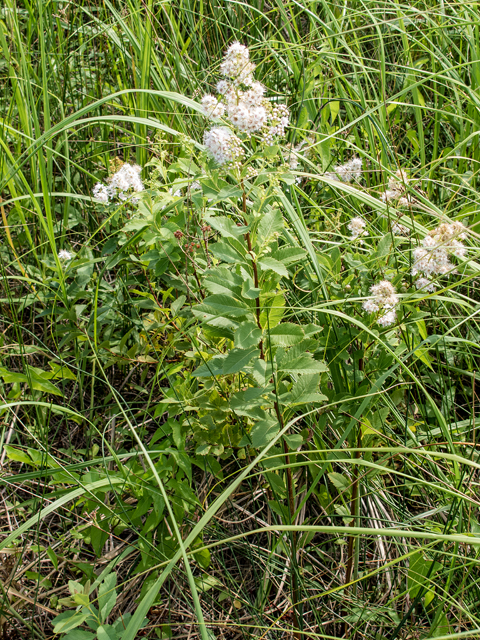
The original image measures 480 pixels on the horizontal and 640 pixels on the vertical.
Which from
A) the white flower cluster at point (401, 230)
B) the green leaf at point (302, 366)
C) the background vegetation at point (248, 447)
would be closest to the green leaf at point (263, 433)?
the background vegetation at point (248, 447)

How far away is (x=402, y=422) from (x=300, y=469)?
1.24ft

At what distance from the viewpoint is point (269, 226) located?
120 centimetres

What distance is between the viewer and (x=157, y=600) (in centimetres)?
133

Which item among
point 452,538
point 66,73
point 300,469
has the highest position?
point 66,73

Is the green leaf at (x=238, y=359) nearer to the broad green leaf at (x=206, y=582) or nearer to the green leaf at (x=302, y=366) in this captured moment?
the green leaf at (x=302, y=366)

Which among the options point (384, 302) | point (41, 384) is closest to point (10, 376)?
point (41, 384)

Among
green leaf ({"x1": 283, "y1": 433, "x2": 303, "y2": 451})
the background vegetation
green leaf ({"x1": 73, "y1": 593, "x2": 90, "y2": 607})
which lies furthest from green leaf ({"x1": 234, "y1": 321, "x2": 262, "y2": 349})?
green leaf ({"x1": 73, "y1": 593, "x2": 90, "y2": 607})

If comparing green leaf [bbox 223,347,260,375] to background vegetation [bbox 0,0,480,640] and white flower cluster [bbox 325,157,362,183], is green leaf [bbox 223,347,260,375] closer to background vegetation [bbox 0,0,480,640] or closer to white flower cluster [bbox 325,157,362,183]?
background vegetation [bbox 0,0,480,640]

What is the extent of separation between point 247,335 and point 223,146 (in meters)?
0.45

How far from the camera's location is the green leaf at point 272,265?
114 cm

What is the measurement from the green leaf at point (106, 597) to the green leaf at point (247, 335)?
62 cm

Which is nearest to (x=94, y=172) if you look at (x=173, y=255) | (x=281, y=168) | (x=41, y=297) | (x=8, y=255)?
(x=8, y=255)

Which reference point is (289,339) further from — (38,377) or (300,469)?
(38,377)

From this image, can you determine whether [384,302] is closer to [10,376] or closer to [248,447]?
[248,447]
